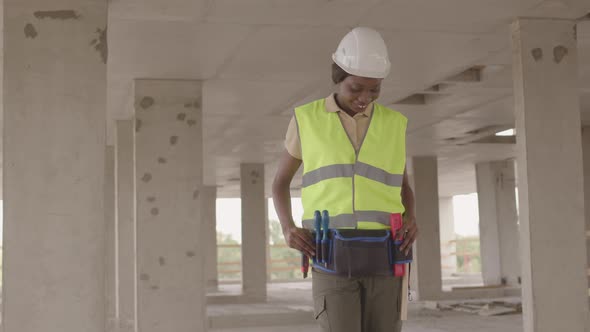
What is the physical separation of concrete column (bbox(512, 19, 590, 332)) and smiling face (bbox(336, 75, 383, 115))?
4.10 meters

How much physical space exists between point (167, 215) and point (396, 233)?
640 cm

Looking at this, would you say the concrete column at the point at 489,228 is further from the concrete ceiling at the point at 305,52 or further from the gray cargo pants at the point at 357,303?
the gray cargo pants at the point at 357,303

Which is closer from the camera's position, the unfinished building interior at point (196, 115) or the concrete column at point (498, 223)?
the unfinished building interior at point (196, 115)

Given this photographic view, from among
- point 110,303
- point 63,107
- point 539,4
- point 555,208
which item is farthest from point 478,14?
point 110,303

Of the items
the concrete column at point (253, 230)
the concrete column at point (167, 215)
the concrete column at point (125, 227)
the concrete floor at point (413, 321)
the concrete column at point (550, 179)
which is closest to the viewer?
the concrete column at point (550, 179)

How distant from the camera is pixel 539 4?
249 inches

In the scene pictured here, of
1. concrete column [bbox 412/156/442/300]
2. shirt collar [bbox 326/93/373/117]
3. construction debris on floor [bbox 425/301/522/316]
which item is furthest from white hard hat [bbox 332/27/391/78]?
concrete column [bbox 412/156/442/300]

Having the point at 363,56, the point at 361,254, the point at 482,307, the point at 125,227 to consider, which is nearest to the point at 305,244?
the point at 361,254

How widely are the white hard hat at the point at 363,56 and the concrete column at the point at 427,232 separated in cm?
1391

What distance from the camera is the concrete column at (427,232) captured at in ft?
54.2

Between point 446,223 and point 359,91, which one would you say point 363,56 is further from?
point 446,223

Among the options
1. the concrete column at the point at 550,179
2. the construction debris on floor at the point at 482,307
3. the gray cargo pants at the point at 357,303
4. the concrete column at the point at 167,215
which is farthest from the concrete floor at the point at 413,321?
the gray cargo pants at the point at 357,303

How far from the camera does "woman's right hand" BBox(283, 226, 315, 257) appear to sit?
2.65 meters

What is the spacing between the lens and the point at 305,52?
25.7ft
